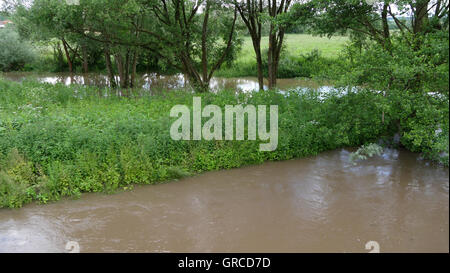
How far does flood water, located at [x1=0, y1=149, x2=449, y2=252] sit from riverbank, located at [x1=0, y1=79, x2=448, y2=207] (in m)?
0.36

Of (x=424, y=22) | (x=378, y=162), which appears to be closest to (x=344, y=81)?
(x=378, y=162)

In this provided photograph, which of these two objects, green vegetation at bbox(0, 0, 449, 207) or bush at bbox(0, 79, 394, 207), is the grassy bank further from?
bush at bbox(0, 79, 394, 207)

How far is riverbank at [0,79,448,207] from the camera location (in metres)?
7.54

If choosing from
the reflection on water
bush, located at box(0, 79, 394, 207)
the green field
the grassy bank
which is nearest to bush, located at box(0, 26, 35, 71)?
the reflection on water

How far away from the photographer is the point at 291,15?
33.2ft

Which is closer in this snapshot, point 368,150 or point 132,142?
point 368,150

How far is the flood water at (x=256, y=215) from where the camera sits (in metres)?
5.88

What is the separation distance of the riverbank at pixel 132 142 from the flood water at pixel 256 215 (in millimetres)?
362

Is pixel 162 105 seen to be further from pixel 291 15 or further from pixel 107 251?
pixel 107 251

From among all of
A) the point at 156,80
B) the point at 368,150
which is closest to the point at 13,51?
the point at 156,80

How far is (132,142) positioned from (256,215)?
10.7 ft

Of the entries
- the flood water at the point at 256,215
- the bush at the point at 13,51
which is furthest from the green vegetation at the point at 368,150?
the bush at the point at 13,51

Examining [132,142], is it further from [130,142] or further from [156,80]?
[156,80]

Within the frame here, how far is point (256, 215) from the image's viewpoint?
6.77 meters
